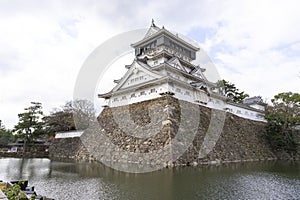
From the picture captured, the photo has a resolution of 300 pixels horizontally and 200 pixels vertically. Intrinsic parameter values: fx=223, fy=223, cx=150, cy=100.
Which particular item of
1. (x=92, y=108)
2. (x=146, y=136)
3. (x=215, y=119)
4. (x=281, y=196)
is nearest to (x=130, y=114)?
(x=146, y=136)

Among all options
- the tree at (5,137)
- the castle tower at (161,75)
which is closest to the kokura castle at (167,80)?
the castle tower at (161,75)

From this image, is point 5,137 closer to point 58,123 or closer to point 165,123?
point 58,123

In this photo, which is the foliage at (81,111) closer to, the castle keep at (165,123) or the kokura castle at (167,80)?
the castle keep at (165,123)

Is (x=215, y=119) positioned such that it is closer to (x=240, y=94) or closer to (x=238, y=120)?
(x=238, y=120)

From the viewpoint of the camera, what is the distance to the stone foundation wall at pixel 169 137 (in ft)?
40.8

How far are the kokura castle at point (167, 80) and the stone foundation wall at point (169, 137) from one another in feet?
2.72

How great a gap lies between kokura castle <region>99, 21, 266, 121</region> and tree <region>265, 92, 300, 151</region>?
2.17 m

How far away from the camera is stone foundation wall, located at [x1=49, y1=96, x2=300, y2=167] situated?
1243cm

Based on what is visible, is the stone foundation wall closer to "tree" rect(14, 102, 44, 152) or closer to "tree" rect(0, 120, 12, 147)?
"tree" rect(14, 102, 44, 152)

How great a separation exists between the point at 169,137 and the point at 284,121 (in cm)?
1353

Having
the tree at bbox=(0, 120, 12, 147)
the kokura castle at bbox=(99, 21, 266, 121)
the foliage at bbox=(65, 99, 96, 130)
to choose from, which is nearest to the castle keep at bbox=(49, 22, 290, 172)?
the kokura castle at bbox=(99, 21, 266, 121)

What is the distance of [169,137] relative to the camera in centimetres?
1226

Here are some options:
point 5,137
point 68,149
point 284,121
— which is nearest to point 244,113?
point 284,121

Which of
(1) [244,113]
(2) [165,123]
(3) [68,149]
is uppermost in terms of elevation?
(1) [244,113]
